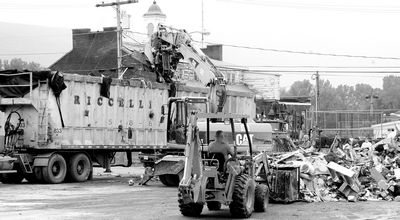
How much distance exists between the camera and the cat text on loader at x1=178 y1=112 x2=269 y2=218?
13820 mm

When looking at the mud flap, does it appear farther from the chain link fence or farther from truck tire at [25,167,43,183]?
the chain link fence

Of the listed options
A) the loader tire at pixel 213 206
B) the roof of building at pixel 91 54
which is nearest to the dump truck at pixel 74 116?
the loader tire at pixel 213 206

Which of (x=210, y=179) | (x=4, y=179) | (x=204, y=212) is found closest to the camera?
(x=210, y=179)

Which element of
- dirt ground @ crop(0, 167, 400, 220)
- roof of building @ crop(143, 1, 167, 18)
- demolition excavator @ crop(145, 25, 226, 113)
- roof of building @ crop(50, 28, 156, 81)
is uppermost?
roof of building @ crop(143, 1, 167, 18)

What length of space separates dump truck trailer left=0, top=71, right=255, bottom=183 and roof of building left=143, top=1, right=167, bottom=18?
27.2m

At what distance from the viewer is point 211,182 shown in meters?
14.3

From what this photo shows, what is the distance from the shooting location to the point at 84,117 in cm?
2484

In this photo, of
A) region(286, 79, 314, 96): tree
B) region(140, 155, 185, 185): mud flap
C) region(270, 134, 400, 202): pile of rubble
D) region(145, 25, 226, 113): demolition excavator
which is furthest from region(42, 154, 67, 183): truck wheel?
region(286, 79, 314, 96): tree

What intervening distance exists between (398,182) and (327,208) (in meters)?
3.54

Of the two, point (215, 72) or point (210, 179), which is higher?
point (215, 72)

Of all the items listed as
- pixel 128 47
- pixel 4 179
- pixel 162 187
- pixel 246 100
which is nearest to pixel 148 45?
pixel 162 187

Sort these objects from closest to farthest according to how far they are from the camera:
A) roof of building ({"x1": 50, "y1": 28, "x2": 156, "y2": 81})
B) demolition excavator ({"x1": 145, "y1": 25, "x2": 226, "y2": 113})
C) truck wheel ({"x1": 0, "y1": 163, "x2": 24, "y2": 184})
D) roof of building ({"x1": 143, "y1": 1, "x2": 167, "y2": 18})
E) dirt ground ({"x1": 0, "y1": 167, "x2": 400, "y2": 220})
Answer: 1. dirt ground ({"x1": 0, "y1": 167, "x2": 400, "y2": 220})
2. demolition excavator ({"x1": 145, "y1": 25, "x2": 226, "y2": 113})
3. truck wheel ({"x1": 0, "y1": 163, "x2": 24, "y2": 184})
4. roof of building ({"x1": 50, "y1": 28, "x2": 156, "y2": 81})
5. roof of building ({"x1": 143, "y1": 1, "x2": 167, "y2": 18})

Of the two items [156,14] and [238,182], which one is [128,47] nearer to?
[156,14]

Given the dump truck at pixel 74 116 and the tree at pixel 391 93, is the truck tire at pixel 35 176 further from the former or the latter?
the tree at pixel 391 93
